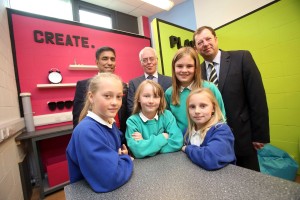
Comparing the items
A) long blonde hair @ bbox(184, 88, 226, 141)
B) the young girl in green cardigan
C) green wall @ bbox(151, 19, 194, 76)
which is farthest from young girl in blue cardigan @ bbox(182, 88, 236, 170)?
green wall @ bbox(151, 19, 194, 76)

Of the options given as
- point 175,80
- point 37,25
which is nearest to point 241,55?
point 175,80

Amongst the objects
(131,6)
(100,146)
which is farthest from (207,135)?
(131,6)

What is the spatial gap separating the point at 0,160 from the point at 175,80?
1.62 meters

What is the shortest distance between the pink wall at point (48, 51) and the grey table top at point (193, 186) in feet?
8.53

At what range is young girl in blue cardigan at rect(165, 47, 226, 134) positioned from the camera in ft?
4.21

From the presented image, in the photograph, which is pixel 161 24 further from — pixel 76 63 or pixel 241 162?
pixel 241 162

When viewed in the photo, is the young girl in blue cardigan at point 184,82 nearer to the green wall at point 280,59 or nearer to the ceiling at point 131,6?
the green wall at point 280,59

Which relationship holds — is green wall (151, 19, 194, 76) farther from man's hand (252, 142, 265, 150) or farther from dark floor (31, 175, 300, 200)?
dark floor (31, 175, 300, 200)

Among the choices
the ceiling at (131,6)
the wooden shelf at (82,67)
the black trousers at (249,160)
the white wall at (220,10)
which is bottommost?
the black trousers at (249,160)

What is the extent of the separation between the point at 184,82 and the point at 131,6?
12.0 ft

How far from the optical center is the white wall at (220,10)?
10.6 feet

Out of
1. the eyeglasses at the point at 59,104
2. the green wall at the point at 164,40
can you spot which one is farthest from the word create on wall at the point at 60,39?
the green wall at the point at 164,40

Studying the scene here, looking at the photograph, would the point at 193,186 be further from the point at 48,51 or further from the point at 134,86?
the point at 48,51

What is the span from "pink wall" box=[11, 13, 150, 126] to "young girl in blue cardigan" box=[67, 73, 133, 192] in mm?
2429
